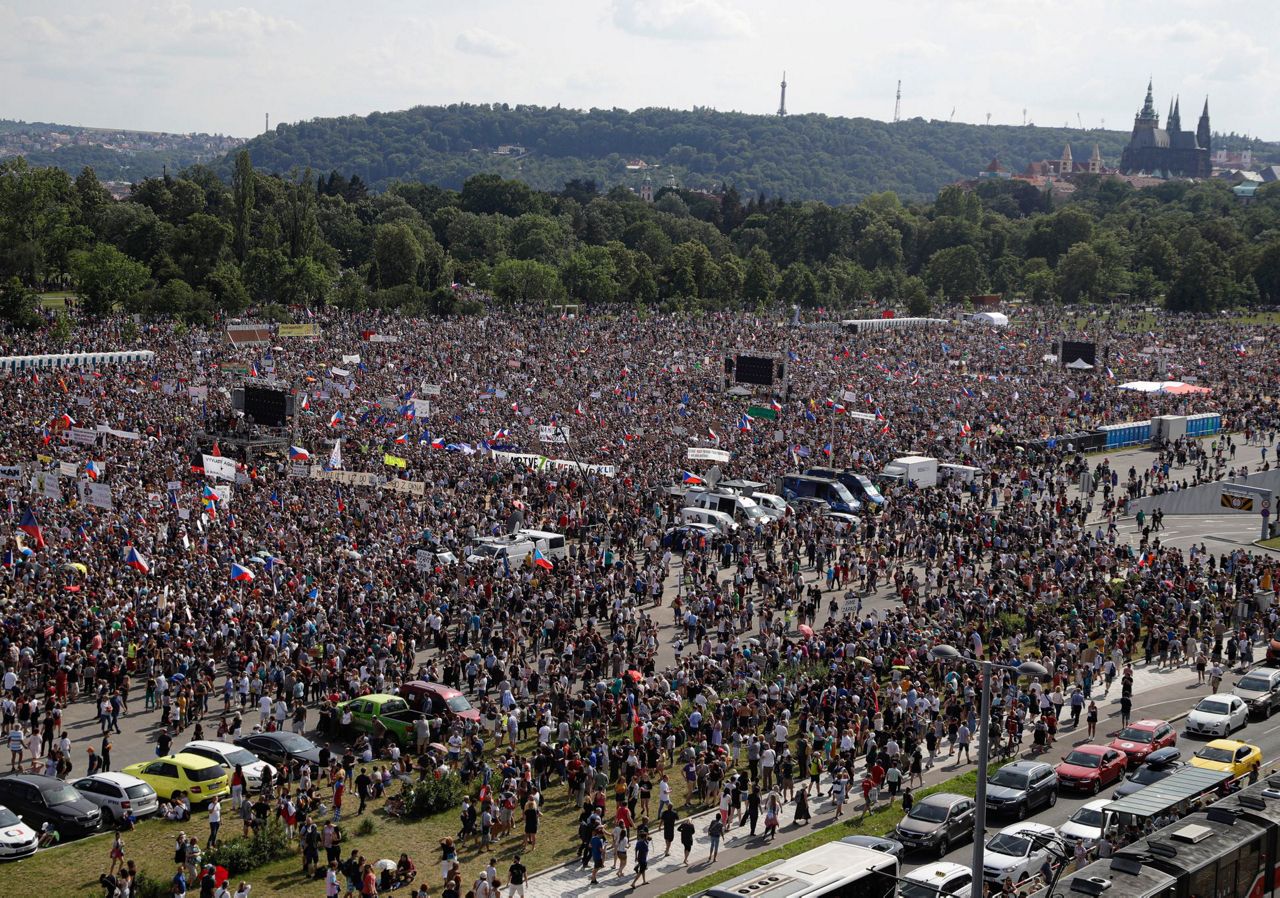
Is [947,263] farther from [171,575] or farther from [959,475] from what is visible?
[171,575]

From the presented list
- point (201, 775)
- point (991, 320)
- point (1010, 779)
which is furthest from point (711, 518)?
point (991, 320)

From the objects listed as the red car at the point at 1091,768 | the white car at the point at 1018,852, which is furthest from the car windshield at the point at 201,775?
the red car at the point at 1091,768

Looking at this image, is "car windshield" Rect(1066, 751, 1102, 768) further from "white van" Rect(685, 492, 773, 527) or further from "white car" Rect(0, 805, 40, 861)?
"white van" Rect(685, 492, 773, 527)

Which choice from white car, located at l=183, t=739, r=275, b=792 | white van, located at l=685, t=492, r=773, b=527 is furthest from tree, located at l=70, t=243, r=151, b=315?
white car, located at l=183, t=739, r=275, b=792

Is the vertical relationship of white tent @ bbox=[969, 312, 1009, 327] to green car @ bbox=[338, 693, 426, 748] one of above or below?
above

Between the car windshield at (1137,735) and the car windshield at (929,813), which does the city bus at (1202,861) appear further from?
the car windshield at (1137,735)

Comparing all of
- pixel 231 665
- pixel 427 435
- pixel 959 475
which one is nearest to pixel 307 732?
pixel 231 665
